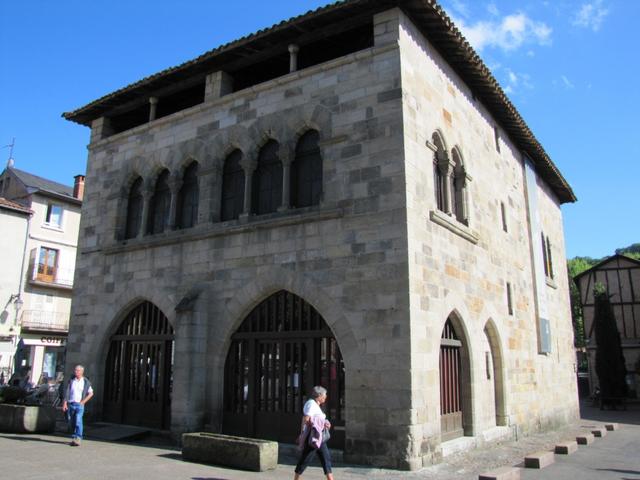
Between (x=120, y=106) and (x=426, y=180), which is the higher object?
(x=120, y=106)

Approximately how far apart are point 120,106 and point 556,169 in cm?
1382

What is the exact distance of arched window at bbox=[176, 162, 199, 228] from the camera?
12.2m

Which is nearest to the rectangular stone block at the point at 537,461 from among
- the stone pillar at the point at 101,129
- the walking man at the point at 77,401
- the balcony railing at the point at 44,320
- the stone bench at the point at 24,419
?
the walking man at the point at 77,401

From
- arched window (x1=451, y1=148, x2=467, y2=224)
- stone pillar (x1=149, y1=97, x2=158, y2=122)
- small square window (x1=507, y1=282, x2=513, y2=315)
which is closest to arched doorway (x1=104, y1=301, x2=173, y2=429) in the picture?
stone pillar (x1=149, y1=97, x2=158, y2=122)

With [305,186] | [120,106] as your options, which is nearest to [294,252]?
[305,186]

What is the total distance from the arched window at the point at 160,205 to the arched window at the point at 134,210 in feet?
1.45

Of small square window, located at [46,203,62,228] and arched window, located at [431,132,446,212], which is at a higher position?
small square window, located at [46,203,62,228]

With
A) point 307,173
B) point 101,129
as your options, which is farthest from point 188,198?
point 101,129

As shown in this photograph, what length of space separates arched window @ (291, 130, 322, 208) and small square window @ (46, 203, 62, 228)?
858 inches

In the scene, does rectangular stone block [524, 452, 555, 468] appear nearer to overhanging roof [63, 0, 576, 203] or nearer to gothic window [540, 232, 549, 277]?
overhanging roof [63, 0, 576, 203]

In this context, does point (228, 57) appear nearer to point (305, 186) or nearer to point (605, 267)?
point (305, 186)

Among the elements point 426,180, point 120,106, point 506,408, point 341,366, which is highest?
point 120,106

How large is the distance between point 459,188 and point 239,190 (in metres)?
4.68

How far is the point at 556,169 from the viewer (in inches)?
727
